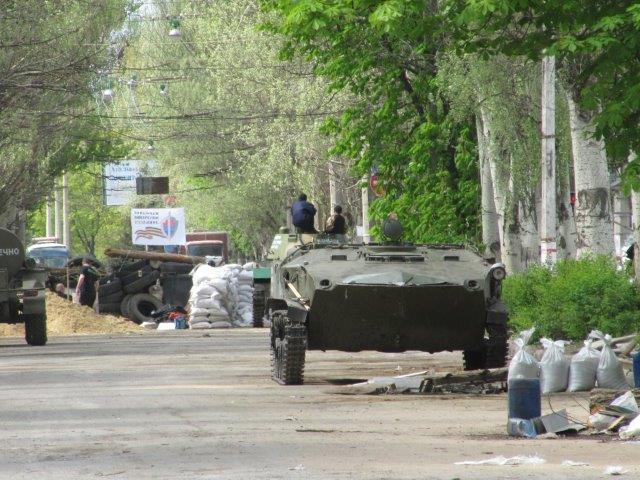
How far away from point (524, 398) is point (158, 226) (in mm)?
59546

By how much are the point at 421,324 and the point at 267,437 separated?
6.45 m

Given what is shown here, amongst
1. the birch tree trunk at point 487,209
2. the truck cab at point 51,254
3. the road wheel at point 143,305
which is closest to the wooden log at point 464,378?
the birch tree trunk at point 487,209

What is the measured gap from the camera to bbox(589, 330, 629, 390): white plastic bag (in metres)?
15.8

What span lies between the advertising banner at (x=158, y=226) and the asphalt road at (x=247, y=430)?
4896 centimetres

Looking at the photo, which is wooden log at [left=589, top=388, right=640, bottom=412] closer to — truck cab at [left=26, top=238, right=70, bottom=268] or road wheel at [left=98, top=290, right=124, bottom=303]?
road wheel at [left=98, top=290, right=124, bottom=303]

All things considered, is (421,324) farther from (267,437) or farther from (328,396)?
(267,437)

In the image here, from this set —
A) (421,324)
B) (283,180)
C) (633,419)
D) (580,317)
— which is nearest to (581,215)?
(580,317)

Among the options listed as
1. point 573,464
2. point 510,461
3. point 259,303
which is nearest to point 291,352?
point 510,461

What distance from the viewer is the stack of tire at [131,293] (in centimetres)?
4500

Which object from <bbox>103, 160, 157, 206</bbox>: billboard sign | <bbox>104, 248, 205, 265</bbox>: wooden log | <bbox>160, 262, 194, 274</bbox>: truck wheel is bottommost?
<bbox>160, 262, 194, 274</bbox>: truck wheel

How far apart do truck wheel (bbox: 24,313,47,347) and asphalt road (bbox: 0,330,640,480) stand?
859cm

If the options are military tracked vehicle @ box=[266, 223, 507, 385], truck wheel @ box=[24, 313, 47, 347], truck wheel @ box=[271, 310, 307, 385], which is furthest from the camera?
truck wheel @ box=[24, 313, 47, 347]

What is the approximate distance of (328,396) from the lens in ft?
54.6

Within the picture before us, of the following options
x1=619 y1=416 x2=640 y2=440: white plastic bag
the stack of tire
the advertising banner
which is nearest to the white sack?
the stack of tire
